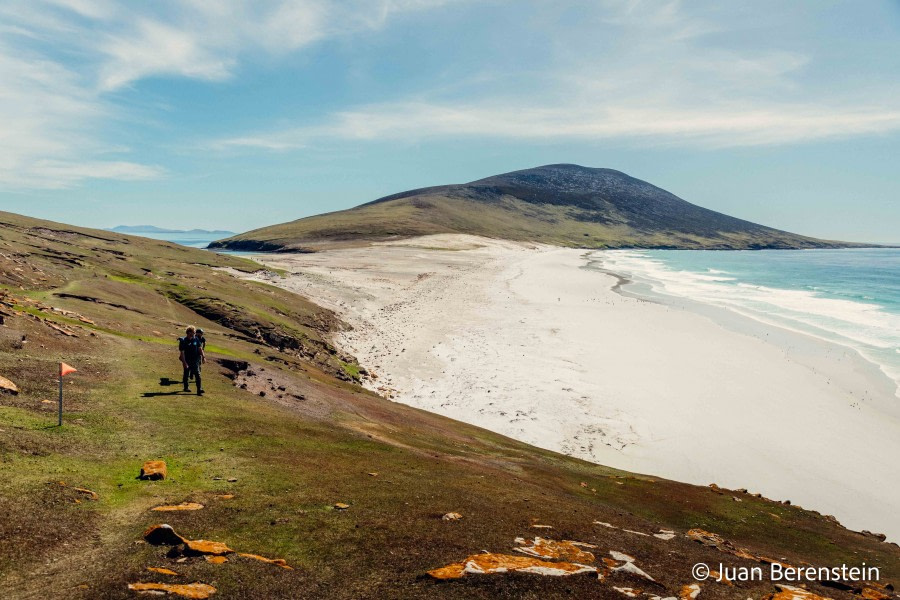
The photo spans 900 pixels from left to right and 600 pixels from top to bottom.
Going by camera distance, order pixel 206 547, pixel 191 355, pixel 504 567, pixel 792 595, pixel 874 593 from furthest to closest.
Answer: pixel 191 355 < pixel 874 593 < pixel 792 595 < pixel 504 567 < pixel 206 547

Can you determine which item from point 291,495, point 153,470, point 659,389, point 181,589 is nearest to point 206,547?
point 181,589

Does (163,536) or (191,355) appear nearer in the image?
(163,536)

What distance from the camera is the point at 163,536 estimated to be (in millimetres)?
8711

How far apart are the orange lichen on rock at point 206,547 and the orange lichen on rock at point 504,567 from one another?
3.43m

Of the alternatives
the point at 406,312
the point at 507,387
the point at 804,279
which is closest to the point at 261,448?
the point at 507,387

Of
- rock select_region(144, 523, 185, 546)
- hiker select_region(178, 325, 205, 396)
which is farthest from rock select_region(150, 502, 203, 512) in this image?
hiker select_region(178, 325, 205, 396)

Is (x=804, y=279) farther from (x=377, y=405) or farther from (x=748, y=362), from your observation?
(x=377, y=405)

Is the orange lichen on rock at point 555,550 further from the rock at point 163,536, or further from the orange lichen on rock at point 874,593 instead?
the rock at point 163,536

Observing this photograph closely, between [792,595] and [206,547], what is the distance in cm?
1046

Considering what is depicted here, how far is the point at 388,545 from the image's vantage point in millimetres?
9680

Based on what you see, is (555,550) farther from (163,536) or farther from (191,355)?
(191,355)

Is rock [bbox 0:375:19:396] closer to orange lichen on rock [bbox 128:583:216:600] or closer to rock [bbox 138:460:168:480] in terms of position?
rock [bbox 138:460:168:480]

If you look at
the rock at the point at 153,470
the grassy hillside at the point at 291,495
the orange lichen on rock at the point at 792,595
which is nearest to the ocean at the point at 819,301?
the grassy hillside at the point at 291,495

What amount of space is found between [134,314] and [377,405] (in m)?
18.2
